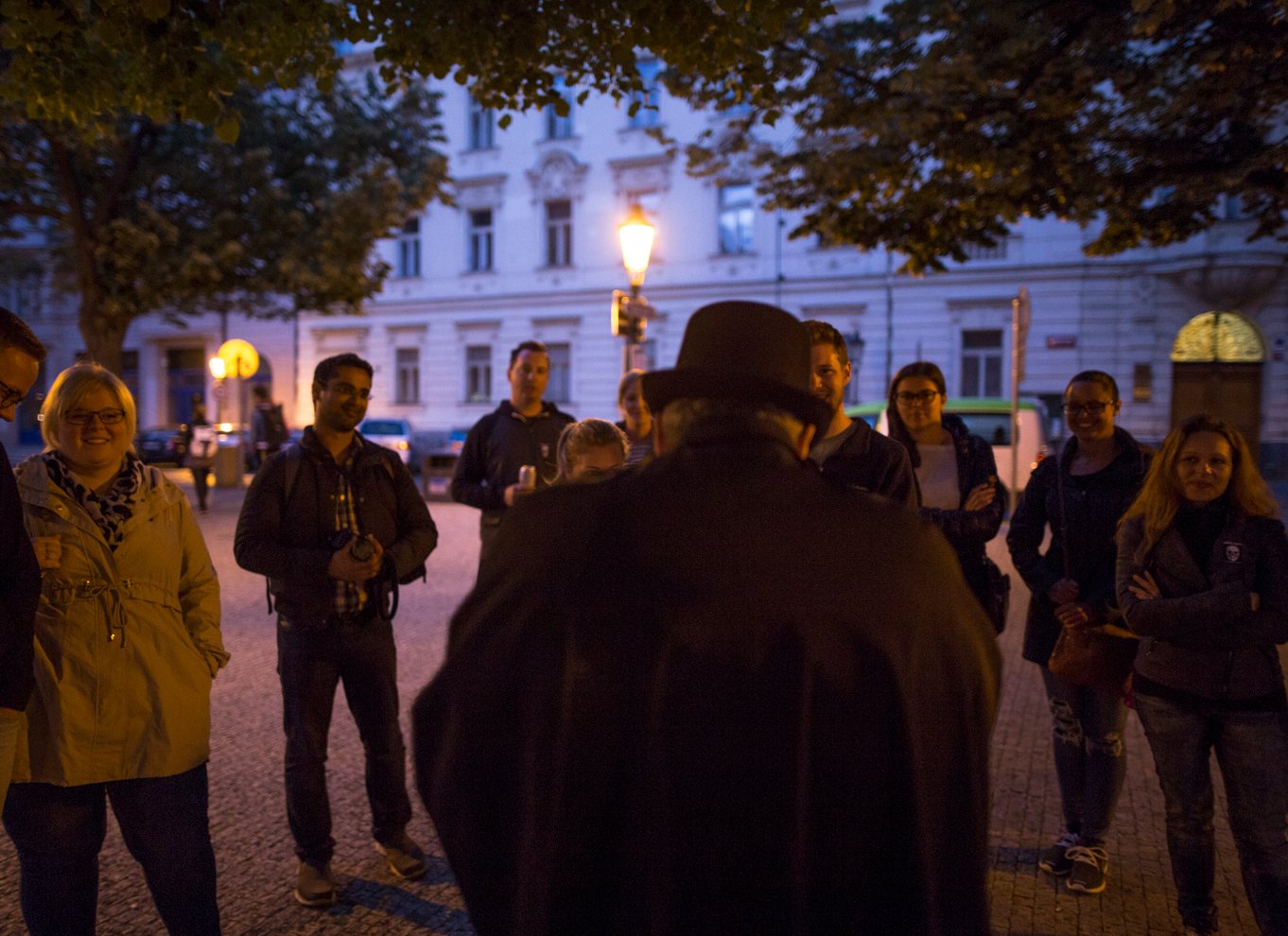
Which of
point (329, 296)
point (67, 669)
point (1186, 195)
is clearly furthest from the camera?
point (329, 296)

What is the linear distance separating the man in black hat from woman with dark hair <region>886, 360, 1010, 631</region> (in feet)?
6.98

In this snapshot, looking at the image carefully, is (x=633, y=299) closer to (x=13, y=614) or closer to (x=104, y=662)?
(x=104, y=662)

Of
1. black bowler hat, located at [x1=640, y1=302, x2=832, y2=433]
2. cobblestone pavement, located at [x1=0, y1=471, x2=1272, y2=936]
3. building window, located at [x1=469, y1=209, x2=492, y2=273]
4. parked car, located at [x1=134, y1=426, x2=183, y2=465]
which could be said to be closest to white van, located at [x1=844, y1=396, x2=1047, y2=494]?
cobblestone pavement, located at [x1=0, y1=471, x2=1272, y2=936]

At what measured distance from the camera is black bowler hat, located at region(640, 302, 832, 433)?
1.53m

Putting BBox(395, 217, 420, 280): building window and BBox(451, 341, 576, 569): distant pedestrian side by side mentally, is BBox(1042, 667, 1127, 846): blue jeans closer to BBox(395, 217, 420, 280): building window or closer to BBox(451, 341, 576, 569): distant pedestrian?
BBox(451, 341, 576, 569): distant pedestrian

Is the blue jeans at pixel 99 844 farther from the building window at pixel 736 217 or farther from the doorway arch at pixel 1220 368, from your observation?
the building window at pixel 736 217

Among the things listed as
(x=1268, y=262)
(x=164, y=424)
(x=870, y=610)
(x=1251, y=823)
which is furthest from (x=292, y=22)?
(x=164, y=424)

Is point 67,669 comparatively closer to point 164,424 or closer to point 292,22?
point 292,22

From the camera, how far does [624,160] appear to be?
27.0 meters

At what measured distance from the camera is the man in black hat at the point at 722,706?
1.40 m

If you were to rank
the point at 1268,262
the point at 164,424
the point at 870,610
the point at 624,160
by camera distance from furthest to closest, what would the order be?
the point at 164,424 → the point at 624,160 → the point at 1268,262 → the point at 870,610

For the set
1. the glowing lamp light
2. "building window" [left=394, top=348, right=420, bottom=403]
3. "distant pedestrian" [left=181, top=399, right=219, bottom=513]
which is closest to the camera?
the glowing lamp light

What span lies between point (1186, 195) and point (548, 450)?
7.02m

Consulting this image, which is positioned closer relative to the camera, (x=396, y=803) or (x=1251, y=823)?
(x=1251, y=823)
